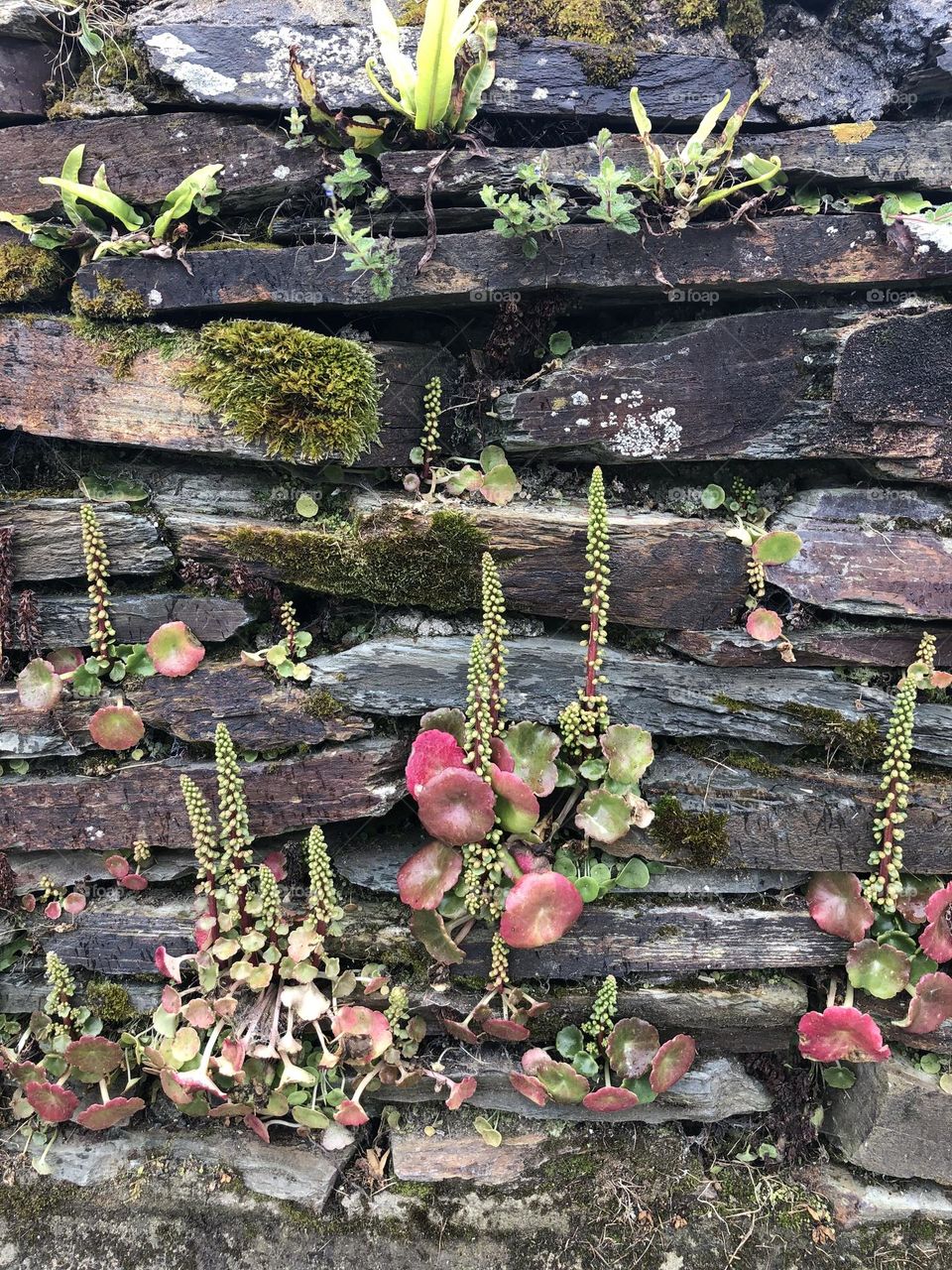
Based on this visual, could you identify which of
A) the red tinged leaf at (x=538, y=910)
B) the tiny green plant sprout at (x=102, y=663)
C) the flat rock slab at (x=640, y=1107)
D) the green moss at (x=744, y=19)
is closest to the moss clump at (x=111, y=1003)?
the tiny green plant sprout at (x=102, y=663)

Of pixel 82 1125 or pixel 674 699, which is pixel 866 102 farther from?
pixel 82 1125

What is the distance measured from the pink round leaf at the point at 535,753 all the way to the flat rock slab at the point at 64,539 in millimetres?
2109

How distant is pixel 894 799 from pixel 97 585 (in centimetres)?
439

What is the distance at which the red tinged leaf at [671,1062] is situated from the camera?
154 inches

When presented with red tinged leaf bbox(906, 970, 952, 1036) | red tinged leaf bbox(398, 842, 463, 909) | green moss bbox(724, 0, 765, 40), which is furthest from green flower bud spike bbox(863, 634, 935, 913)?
green moss bbox(724, 0, 765, 40)

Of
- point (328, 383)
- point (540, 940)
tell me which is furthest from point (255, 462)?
point (540, 940)

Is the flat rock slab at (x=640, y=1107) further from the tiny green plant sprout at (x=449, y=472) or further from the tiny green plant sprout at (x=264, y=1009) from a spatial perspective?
the tiny green plant sprout at (x=449, y=472)

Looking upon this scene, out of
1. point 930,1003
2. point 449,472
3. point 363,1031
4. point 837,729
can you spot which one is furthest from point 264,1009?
point 930,1003

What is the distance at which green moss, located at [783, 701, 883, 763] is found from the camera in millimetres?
Result: 3898

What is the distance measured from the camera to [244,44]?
3.66 metres

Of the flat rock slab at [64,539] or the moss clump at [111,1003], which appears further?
the moss clump at [111,1003]

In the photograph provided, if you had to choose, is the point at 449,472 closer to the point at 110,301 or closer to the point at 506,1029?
the point at 110,301

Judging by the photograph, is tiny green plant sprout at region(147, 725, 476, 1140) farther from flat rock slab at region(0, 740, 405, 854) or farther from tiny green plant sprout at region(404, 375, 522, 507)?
tiny green plant sprout at region(404, 375, 522, 507)

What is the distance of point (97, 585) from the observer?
3.95 m
